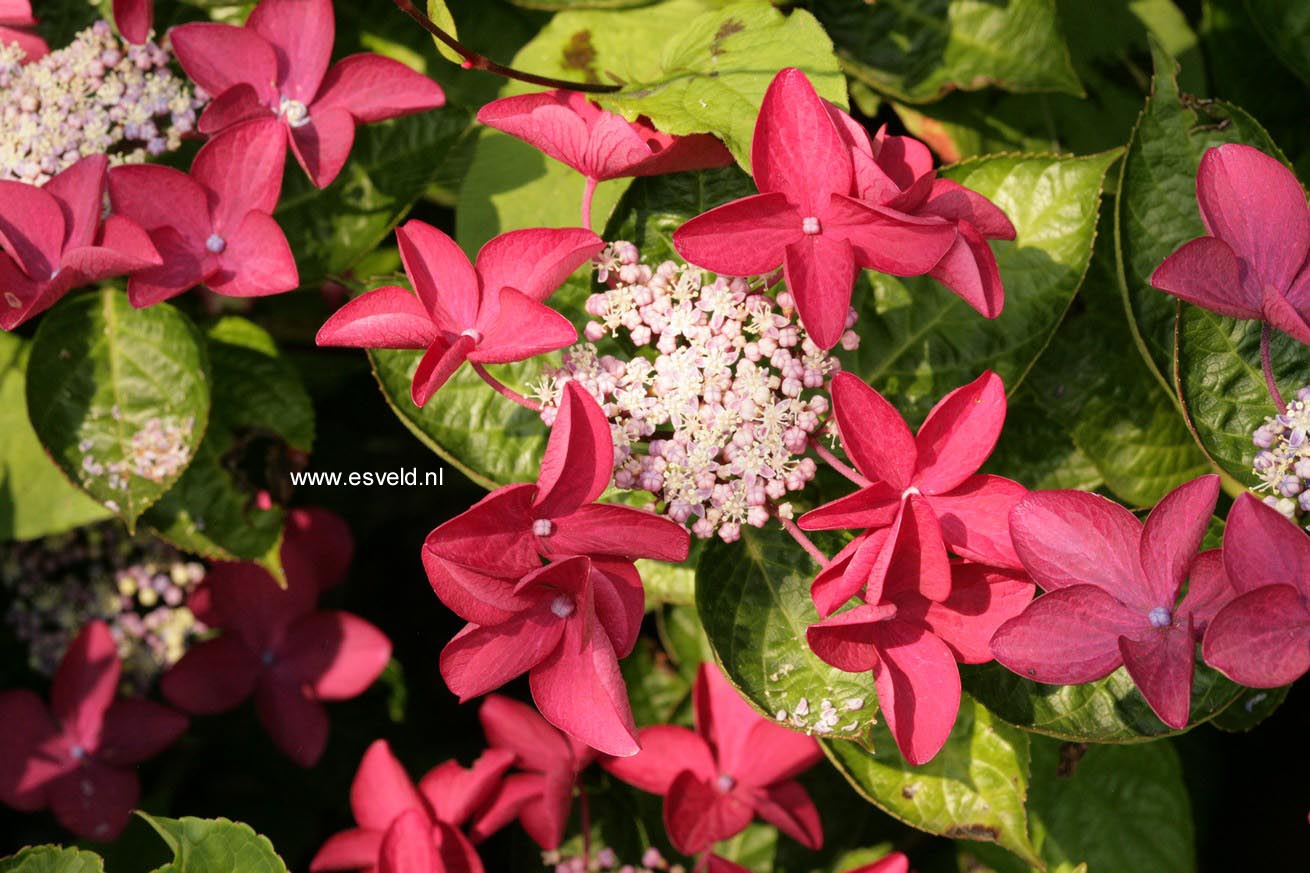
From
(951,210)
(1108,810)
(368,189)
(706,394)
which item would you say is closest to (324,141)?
(368,189)

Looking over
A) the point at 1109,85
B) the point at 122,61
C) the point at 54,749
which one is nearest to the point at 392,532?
the point at 54,749

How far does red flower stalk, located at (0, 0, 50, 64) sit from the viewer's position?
995 millimetres

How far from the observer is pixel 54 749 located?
1265 millimetres

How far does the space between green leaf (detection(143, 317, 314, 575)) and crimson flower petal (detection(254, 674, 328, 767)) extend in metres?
0.21

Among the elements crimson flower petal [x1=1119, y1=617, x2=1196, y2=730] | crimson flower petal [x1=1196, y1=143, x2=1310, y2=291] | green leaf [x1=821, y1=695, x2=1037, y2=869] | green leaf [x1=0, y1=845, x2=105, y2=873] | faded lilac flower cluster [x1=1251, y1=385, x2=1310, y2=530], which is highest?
crimson flower petal [x1=1196, y1=143, x2=1310, y2=291]

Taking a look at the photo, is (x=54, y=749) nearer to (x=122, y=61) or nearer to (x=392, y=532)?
(x=392, y=532)

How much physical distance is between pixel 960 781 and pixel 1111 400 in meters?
0.40

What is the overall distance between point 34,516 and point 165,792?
40 cm

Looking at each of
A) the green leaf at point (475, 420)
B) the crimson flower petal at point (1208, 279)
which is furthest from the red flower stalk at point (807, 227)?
the green leaf at point (475, 420)

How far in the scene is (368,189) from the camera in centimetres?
117

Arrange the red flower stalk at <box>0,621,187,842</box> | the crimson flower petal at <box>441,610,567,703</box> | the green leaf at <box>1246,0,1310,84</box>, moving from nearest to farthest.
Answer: the crimson flower petal at <box>441,610,567,703</box> < the green leaf at <box>1246,0,1310,84</box> < the red flower stalk at <box>0,621,187,842</box>

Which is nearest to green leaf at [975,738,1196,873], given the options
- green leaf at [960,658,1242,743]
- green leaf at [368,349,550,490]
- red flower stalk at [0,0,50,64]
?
green leaf at [960,658,1242,743]

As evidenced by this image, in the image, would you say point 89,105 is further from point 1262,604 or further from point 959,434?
point 1262,604

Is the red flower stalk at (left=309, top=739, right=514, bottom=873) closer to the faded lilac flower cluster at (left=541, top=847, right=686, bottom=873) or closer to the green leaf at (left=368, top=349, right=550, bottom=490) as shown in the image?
the faded lilac flower cluster at (left=541, top=847, right=686, bottom=873)
